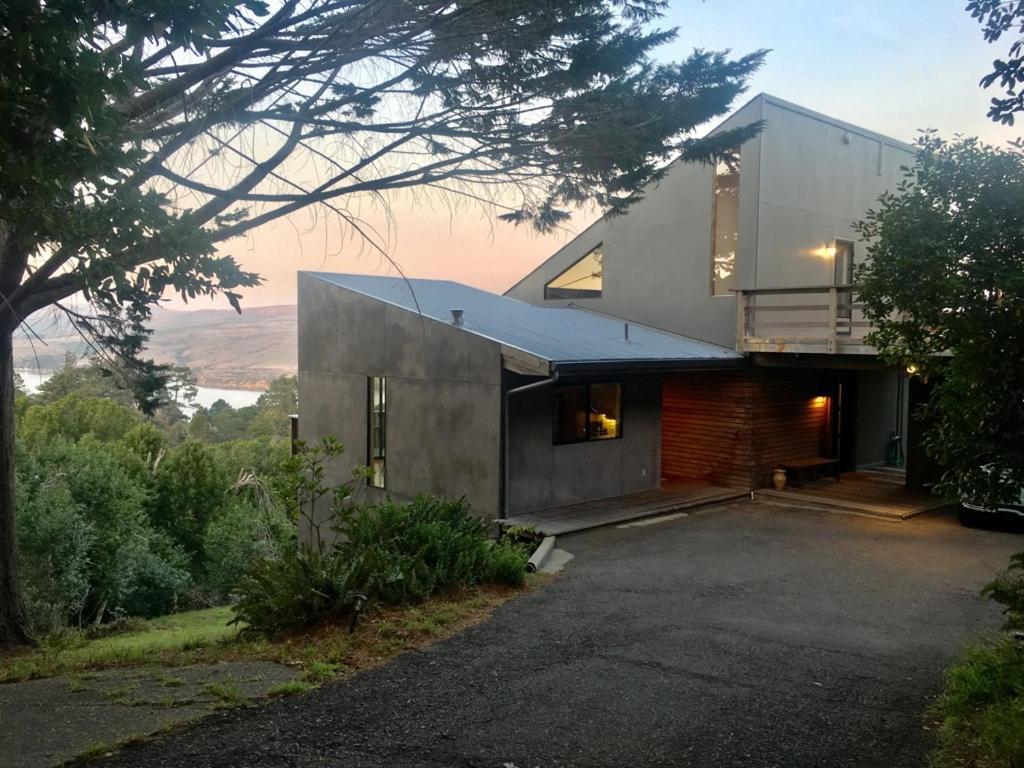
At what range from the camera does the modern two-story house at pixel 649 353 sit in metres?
12.5

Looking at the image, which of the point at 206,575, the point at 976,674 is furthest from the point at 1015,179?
the point at 206,575

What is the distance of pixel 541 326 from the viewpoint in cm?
1448

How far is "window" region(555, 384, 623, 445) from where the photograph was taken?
42.6 ft

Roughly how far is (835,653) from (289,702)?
13.7 ft

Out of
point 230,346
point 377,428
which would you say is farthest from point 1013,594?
point 230,346

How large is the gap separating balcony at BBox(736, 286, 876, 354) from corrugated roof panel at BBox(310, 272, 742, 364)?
599 mm

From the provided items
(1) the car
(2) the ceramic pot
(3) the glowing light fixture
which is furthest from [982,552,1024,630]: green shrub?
(3) the glowing light fixture

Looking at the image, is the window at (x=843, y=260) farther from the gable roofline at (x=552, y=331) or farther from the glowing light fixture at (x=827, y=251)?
the gable roofline at (x=552, y=331)

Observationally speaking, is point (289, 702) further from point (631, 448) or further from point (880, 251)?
point (631, 448)

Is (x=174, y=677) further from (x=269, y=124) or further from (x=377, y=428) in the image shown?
(x=377, y=428)

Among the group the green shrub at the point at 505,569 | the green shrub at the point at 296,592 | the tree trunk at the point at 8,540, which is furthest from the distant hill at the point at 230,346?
the green shrub at the point at 296,592

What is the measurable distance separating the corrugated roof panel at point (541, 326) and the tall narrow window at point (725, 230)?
1.29 meters

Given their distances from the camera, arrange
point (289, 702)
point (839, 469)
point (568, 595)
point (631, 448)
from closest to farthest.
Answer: point (289, 702)
point (568, 595)
point (631, 448)
point (839, 469)

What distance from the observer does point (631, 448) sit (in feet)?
46.1
